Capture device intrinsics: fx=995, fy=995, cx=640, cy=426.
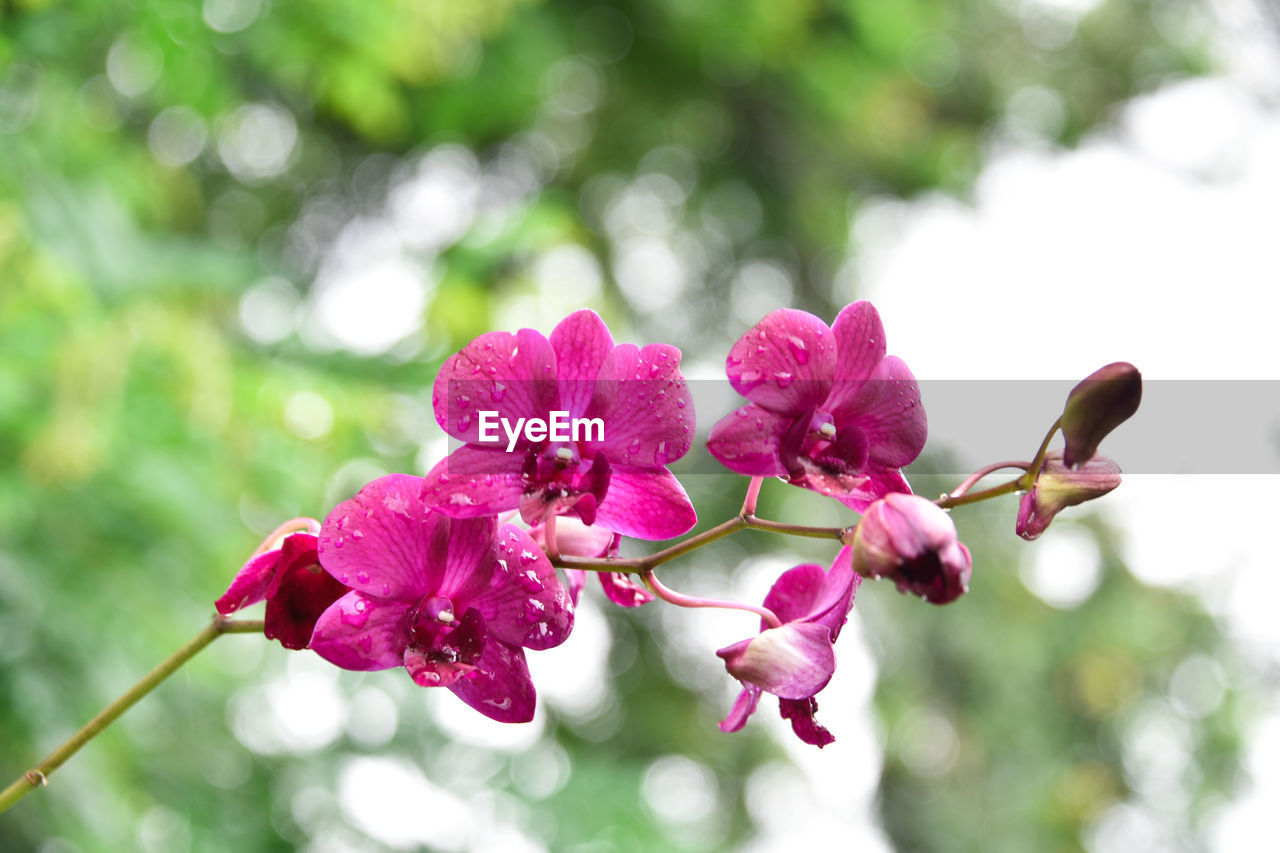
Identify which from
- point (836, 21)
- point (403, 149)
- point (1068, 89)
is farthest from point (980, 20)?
point (403, 149)

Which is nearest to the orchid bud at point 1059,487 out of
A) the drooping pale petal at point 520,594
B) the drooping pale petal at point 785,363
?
the drooping pale petal at point 785,363

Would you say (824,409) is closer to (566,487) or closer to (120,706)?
(566,487)

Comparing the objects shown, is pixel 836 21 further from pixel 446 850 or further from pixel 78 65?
pixel 446 850

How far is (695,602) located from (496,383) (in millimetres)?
148

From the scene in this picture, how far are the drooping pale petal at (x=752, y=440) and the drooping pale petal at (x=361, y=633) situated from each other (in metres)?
0.16

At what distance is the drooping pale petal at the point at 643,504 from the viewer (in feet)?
1.53

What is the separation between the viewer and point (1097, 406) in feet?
1.40

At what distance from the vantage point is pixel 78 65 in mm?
1732

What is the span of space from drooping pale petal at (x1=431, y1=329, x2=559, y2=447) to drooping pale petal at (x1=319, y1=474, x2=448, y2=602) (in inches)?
1.4

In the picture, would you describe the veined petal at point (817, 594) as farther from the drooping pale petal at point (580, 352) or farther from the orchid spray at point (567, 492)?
the drooping pale petal at point (580, 352)

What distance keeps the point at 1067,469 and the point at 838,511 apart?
2.60 m

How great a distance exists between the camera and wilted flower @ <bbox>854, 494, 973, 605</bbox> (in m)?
0.39

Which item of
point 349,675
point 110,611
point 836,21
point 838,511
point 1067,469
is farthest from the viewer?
point 838,511

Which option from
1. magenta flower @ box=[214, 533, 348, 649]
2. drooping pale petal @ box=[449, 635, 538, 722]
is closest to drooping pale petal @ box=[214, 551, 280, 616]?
magenta flower @ box=[214, 533, 348, 649]
